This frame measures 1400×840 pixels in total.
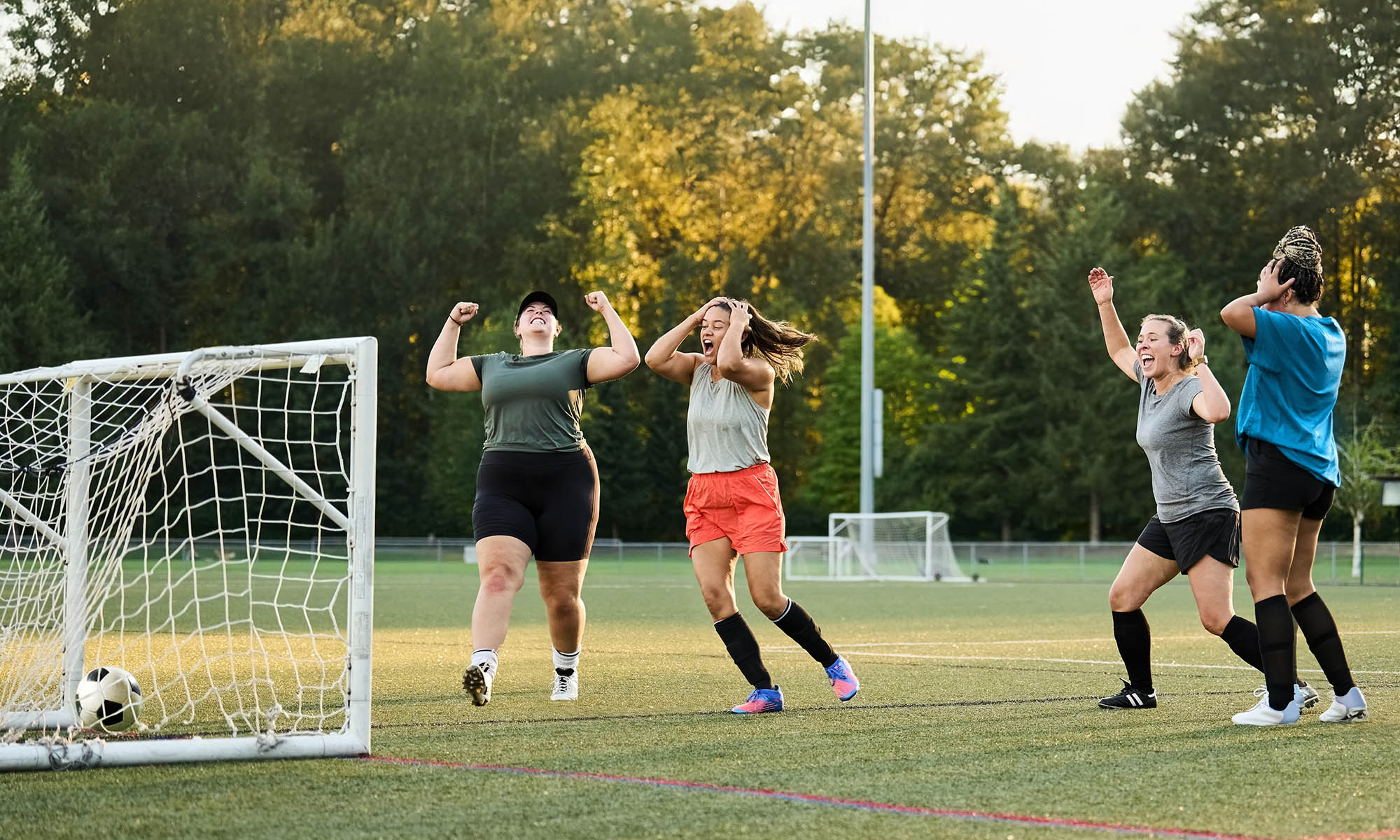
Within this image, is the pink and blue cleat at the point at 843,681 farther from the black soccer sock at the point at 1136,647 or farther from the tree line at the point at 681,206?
the tree line at the point at 681,206

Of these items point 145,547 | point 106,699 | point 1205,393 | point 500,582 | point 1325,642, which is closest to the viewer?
point 106,699

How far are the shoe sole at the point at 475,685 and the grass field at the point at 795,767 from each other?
13cm

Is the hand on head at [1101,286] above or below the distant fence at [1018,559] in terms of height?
above

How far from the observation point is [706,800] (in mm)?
5117

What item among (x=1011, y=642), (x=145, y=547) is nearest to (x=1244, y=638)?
(x=145, y=547)

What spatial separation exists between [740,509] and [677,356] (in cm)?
81

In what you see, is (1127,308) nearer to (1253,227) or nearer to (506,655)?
(1253,227)

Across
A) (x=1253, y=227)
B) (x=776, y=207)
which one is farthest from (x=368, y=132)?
(x=1253, y=227)

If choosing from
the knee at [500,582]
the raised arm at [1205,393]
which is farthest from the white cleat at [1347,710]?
the knee at [500,582]

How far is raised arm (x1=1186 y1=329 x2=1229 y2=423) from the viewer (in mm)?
7188

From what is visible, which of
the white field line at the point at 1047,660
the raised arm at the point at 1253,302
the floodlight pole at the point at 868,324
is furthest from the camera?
the floodlight pole at the point at 868,324

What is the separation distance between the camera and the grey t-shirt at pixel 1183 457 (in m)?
7.52

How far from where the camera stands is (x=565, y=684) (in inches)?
330

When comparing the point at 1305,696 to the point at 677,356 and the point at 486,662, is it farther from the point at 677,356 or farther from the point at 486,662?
Answer: the point at 486,662
